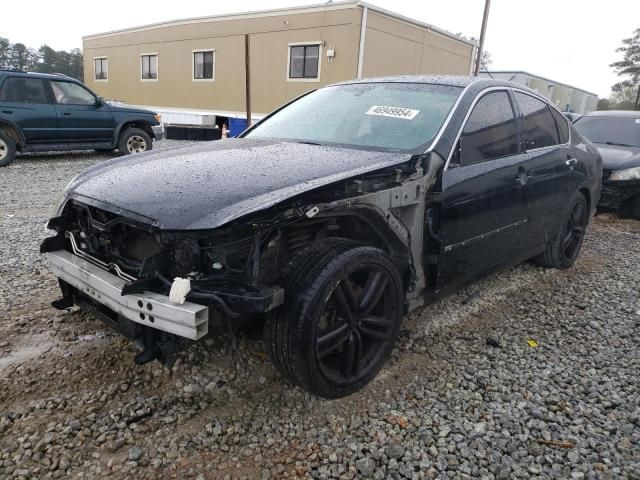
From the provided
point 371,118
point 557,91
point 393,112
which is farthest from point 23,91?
point 557,91

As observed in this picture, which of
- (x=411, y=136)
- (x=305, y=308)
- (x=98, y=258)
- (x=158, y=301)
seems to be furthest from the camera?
(x=411, y=136)

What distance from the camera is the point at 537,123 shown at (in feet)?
13.0

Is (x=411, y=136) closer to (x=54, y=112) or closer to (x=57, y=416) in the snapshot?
(x=57, y=416)

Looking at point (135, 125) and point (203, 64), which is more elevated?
point (203, 64)

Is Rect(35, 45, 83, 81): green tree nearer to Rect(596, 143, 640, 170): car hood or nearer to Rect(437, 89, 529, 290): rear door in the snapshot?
Rect(596, 143, 640, 170): car hood

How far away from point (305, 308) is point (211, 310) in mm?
418

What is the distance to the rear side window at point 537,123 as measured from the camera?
378cm

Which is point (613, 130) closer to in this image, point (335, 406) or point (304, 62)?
point (335, 406)

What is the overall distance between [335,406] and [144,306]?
1114 millimetres

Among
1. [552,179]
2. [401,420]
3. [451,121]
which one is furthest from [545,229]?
[401,420]

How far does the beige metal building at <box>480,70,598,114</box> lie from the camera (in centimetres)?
2783

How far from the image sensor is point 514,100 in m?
3.69

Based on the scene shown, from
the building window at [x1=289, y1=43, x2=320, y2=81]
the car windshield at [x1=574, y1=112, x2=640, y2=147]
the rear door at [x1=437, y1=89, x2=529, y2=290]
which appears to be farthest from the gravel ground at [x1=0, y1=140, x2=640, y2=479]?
the building window at [x1=289, y1=43, x2=320, y2=81]

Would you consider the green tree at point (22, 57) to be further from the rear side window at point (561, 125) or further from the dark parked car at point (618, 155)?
the rear side window at point (561, 125)
